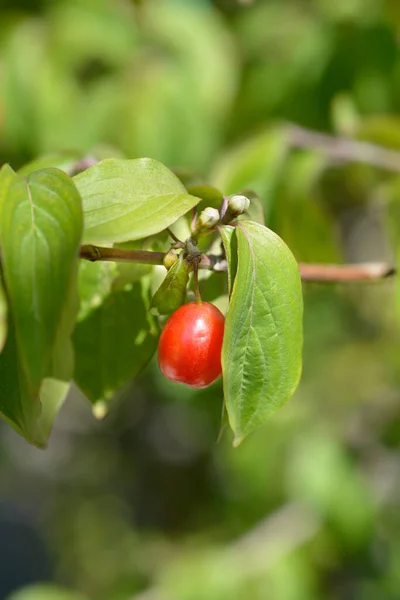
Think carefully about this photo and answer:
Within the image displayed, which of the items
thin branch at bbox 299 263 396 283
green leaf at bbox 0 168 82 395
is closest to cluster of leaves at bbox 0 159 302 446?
green leaf at bbox 0 168 82 395

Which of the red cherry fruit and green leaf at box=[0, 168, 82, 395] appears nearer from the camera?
green leaf at box=[0, 168, 82, 395]

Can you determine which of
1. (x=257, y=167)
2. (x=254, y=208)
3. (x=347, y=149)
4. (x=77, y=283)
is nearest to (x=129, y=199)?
(x=77, y=283)

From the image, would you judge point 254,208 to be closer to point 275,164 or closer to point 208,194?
point 208,194

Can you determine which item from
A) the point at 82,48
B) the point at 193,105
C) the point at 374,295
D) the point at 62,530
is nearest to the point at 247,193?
the point at 193,105

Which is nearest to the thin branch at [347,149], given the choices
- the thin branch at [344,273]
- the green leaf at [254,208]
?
the thin branch at [344,273]

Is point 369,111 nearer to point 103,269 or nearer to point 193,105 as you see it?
point 193,105

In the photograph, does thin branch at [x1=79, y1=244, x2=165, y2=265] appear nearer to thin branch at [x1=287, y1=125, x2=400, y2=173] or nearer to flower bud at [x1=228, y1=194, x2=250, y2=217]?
flower bud at [x1=228, y1=194, x2=250, y2=217]

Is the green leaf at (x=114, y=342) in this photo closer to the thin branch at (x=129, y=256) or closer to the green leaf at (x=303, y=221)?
the thin branch at (x=129, y=256)
